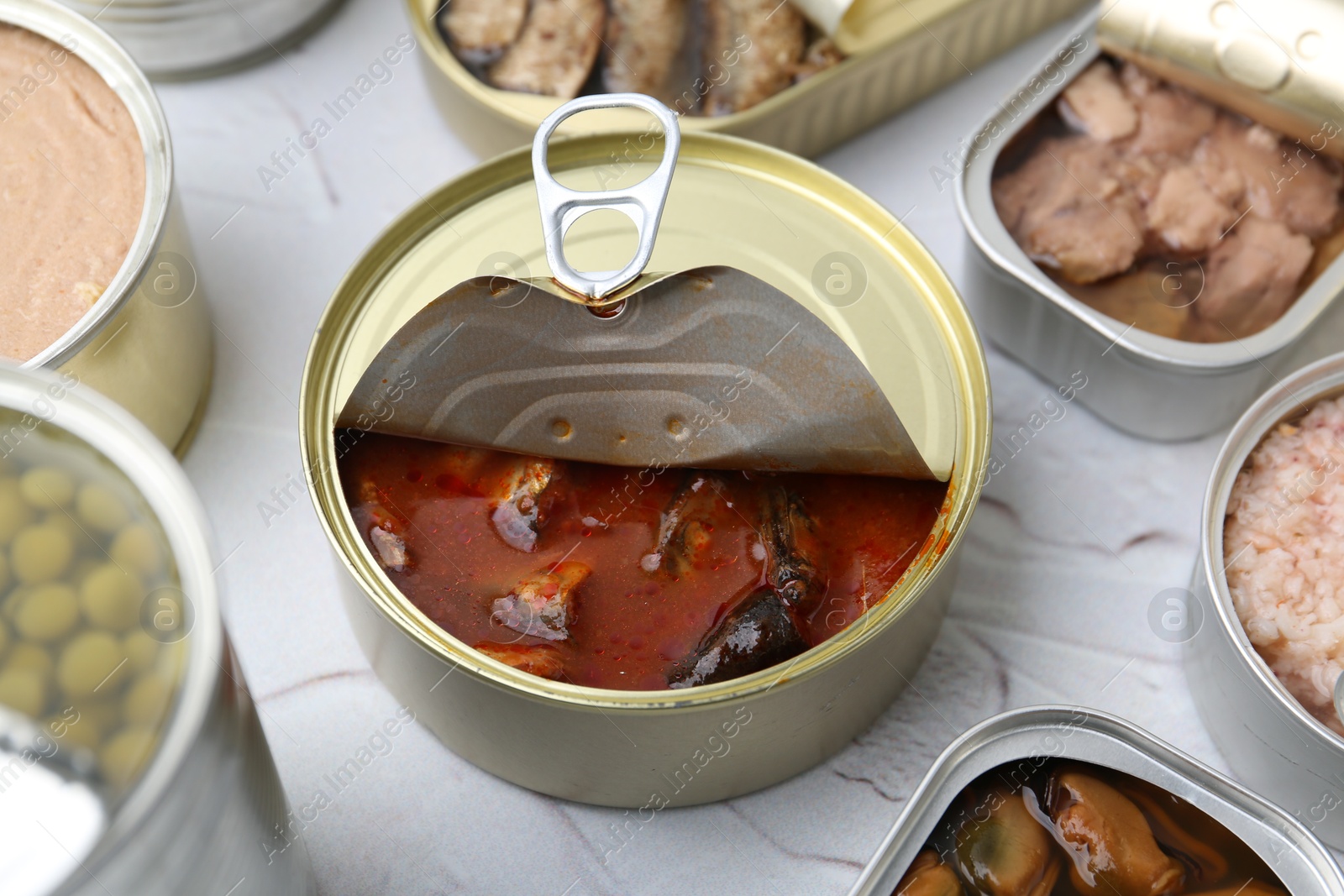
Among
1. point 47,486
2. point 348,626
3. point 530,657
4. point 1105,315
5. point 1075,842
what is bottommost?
point 348,626

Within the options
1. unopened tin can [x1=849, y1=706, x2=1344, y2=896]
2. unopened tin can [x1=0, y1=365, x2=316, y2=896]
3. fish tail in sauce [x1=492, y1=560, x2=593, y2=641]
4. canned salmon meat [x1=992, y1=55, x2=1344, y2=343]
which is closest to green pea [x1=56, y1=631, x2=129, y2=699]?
unopened tin can [x1=0, y1=365, x2=316, y2=896]

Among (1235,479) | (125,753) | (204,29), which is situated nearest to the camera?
(125,753)

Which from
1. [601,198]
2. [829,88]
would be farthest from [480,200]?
[829,88]

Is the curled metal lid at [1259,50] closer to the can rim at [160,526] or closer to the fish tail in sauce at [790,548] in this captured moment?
the fish tail in sauce at [790,548]

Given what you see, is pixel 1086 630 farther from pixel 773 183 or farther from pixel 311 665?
pixel 311 665

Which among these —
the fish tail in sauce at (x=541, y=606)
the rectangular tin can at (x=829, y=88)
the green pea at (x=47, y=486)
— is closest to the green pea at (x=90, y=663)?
the green pea at (x=47, y=486)

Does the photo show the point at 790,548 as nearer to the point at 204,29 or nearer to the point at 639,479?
the point at 639,479
